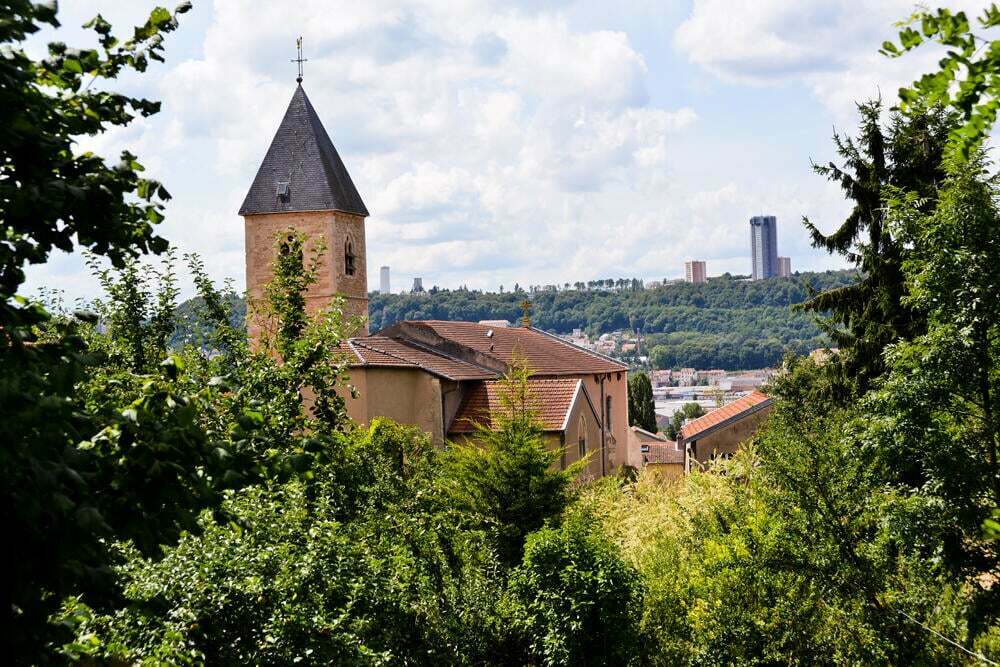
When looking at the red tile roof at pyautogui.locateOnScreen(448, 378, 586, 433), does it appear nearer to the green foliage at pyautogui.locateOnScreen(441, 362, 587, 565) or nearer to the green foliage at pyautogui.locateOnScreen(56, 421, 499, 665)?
the green foliage at pyautogui.locateOnScreen(441, 362, 587, 565)

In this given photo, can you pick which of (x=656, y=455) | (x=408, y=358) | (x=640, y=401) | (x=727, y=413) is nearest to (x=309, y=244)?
(x=408, y=358)

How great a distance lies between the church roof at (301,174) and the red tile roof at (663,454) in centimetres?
2266

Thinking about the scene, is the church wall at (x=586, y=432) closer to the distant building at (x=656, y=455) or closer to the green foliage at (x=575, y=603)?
the distant building at (x=656, y=455)

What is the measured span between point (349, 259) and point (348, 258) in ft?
0.24

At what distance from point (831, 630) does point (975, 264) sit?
4.82 metres

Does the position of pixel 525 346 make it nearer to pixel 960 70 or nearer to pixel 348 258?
pixel 348 258

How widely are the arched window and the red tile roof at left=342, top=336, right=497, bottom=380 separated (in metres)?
2.47

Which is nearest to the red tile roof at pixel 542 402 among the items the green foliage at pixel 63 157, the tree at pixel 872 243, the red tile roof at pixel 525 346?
the red tile roof at pixel 525 346

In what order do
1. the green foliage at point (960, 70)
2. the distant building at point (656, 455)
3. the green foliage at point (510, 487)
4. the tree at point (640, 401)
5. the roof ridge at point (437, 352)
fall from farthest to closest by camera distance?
1. the tree at point (640, 401)
2. the distant building at point (656, 455)
3. the roof ridge at point (437, 352)
4. the green foliage at point (510, 487)
5. the green foliage at point (960, 70)

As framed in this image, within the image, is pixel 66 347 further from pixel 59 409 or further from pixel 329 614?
pixel 329 614

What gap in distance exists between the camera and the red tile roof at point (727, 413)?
49.0 m

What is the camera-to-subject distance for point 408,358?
35062mm

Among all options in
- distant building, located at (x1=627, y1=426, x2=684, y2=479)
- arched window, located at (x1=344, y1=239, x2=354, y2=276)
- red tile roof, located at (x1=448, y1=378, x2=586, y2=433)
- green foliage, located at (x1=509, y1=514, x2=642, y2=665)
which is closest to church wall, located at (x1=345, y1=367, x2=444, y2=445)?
red tile roof, located at (x1=448, y1=378, x2=586, y2=433)

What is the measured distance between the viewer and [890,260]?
814 inches
